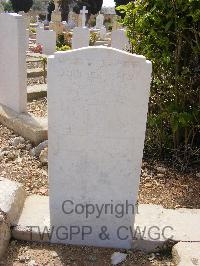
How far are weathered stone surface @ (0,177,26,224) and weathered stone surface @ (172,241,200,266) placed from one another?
3.99ft

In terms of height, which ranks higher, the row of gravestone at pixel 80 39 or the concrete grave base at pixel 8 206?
the row of gravestone at pixel 80 39

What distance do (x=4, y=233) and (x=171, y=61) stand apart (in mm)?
2392

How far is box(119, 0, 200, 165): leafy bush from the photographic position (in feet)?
12.1

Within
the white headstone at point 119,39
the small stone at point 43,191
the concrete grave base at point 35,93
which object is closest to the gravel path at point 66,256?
the small stone at point 43,191

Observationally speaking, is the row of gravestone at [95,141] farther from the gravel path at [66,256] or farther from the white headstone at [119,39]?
the white headstone at [119,39]

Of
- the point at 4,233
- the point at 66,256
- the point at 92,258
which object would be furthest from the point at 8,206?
the point at 92,258

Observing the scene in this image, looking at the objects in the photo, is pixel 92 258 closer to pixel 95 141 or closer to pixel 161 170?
pixel 95 141

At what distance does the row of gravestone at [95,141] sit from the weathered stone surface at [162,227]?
12cm

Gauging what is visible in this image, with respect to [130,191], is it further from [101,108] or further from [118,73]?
[118,73]

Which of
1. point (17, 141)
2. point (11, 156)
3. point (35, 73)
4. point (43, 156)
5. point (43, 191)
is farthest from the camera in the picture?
point (35, 73)

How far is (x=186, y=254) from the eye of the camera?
256 centimetres

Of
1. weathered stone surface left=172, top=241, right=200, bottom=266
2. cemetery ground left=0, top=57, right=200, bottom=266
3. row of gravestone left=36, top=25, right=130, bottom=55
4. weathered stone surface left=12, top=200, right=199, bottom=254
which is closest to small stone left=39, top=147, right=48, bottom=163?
cemetery ground left=0, top=57, right=200, bottom=266

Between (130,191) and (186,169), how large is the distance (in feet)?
5.19

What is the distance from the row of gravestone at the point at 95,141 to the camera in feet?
7.84
